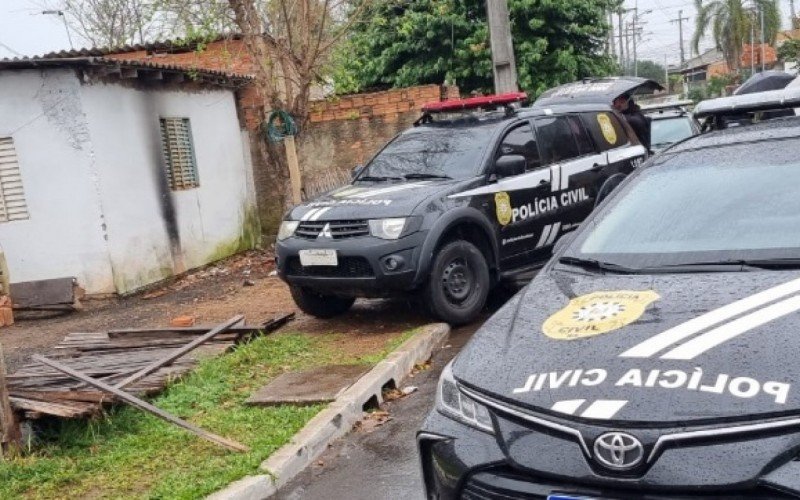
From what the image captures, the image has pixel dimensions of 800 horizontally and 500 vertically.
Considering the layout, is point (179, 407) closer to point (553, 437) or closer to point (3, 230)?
point (553, 437)

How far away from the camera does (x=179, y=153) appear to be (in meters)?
12.5

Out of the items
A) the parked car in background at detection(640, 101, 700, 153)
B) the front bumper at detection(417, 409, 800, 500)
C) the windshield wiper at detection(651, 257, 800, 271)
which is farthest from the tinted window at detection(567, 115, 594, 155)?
the front bumper at detection(417, 409, 800, 500)

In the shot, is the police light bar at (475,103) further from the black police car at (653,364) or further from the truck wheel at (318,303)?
the black police car at (653,364)

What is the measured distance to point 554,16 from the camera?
17.1 meters

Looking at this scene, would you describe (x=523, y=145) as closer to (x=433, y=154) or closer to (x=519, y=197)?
(x=519, y=197)

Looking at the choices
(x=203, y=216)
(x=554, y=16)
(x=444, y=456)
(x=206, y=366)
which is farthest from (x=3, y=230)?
(x=554, y=16)

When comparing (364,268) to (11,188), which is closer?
(364,268)

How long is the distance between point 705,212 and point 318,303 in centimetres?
470

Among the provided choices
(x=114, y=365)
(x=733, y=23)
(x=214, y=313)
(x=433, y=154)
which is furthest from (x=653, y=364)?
(x=733, y=23)

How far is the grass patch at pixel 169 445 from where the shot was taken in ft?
14.8

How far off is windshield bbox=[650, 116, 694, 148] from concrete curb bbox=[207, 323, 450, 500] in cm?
812

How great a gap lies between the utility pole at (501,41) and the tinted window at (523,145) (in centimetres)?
433

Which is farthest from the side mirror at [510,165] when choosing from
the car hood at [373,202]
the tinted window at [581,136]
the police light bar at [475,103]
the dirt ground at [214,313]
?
the dirt ground at [214,313]

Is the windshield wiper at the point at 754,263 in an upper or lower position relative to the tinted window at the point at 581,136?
lower
